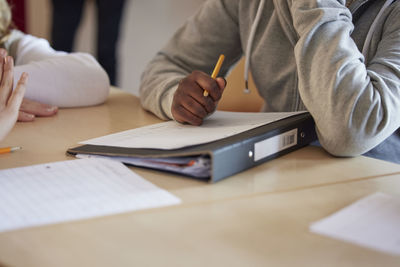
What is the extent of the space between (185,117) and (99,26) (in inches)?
86.3

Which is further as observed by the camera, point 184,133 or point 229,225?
point 184,133

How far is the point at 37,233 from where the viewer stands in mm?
519

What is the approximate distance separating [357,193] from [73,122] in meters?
0.61

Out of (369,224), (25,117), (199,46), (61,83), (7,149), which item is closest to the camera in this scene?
(369,224)

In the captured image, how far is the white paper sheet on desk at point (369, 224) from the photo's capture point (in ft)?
1.65

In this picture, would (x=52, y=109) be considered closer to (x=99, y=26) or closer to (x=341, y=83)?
(x=341, y=83)

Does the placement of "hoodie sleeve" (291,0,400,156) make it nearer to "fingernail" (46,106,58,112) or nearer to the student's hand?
the student's hand

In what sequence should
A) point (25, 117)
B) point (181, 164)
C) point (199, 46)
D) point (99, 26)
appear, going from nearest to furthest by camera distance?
point (181, 164) < point (25, 117) < point (199, 46) < point (99, 26)

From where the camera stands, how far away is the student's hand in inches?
34.4

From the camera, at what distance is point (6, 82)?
33.6 inches

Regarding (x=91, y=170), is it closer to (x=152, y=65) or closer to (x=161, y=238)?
(x=161, y=238)

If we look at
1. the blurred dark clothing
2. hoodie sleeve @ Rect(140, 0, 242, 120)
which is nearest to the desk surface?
hoodie sleeve @ Rect(140, 0, 242, 120)

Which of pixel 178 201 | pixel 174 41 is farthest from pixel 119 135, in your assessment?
pixel 174 41

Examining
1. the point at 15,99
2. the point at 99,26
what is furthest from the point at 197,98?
the point at 99,26
